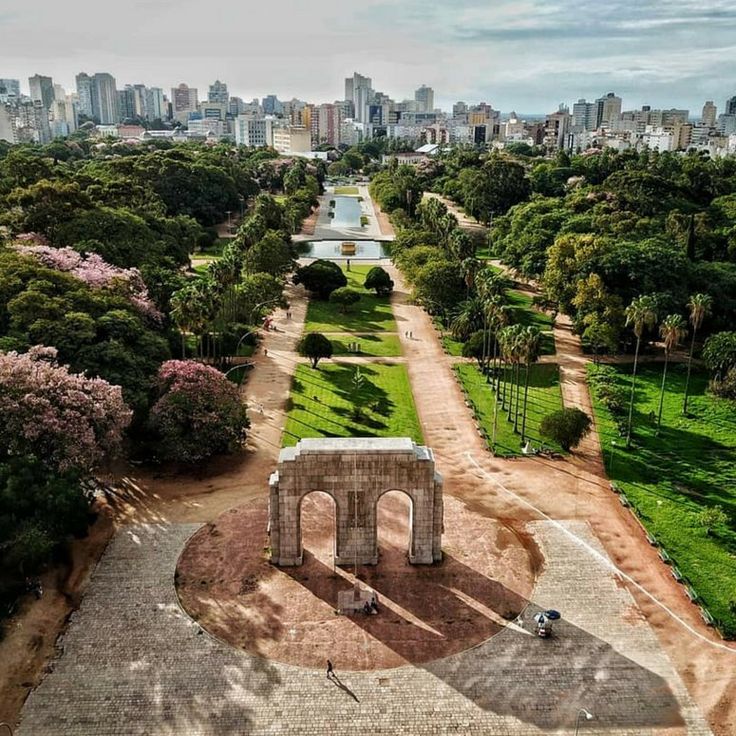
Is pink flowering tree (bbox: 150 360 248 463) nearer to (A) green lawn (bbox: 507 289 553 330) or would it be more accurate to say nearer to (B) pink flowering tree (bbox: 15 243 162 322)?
(B) pink flowering tree (bbox: 15 243 162 322)

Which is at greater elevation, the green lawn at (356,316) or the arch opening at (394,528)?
the green lawn at (356,316)

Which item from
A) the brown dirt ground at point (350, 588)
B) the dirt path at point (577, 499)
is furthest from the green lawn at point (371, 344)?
the brown dirt ground at point (350, 588)

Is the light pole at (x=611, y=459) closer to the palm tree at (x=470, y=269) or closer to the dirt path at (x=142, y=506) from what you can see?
the dirt path at (x=142, y=506)

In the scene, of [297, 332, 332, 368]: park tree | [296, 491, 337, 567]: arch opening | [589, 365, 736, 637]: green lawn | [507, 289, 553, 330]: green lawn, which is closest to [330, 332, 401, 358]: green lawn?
[297, 332, 332, 368]: park tree

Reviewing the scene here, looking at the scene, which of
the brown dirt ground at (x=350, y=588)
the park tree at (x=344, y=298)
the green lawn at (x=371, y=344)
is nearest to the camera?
the brown dirt ground at (x=350, y=588)

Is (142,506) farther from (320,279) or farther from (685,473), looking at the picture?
(320,279)

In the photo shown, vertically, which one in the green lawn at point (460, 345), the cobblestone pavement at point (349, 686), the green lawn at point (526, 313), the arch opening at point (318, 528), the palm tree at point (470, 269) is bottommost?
the cobblestone pavement at point (349, 686)

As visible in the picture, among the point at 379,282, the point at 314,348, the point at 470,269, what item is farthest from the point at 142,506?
the point at 379,282
